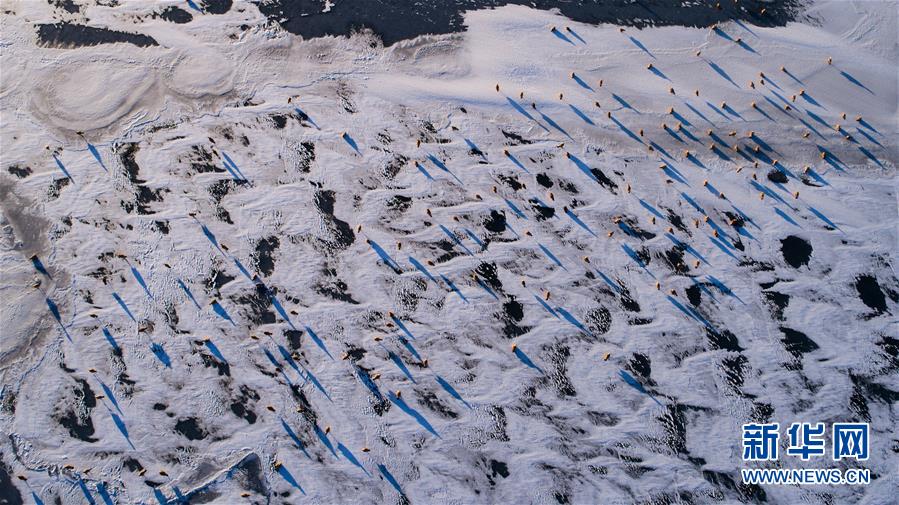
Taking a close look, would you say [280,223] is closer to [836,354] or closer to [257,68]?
[257,68]

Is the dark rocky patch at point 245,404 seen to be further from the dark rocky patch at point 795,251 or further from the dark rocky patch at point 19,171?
the dark rocky patch at point 795,251

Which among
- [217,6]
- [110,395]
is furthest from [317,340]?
[217,6]

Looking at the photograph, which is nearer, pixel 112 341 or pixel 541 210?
pixel 112 341

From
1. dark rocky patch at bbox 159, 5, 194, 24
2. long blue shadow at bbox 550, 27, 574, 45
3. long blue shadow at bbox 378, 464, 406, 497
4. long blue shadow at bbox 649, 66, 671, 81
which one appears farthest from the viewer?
dark rocky patch at bbox 159, 5, 194, 24

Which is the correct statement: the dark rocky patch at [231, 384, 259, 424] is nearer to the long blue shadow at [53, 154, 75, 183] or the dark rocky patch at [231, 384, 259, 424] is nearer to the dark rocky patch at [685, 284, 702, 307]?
the long blue shadow at [53, 154, 75, 183]

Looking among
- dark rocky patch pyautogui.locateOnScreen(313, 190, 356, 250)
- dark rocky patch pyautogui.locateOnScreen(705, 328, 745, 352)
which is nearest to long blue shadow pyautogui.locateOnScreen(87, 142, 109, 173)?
dark rocky patch pyautogui.locateOnScreen(313, 190, 356, 250)

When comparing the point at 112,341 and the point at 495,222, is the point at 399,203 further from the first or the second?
the point at 112,341
